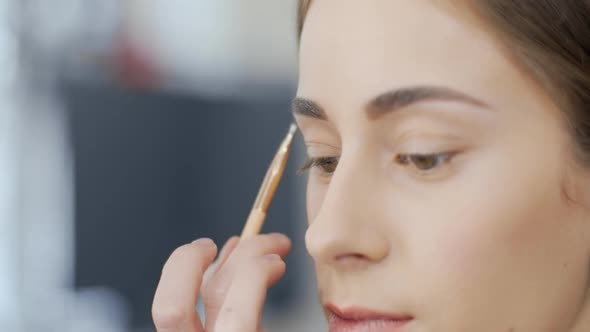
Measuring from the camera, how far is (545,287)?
621 millimetres

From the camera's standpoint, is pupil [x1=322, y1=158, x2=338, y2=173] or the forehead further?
pupil [x1=322, y1=158, x2=338, y2=173]

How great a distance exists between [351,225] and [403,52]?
0.15 meters

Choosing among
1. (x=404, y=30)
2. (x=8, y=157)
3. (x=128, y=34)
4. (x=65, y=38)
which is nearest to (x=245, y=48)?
(x=128, y=34)

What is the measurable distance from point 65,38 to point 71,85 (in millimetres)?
191

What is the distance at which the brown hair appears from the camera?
0.62m

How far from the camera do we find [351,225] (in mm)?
617

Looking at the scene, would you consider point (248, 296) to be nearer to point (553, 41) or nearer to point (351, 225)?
point (351, 225)

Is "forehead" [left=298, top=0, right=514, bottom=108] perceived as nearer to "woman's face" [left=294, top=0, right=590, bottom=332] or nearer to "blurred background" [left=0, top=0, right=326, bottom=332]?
"woman's face" [left=294, top=0, right=590, bottom=332]

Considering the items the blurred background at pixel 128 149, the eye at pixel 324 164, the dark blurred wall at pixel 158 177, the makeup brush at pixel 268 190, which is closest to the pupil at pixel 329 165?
the eye at pixel 324 164

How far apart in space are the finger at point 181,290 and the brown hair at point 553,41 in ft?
1.12

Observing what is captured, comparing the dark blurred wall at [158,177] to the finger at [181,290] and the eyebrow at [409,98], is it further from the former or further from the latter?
the eyebrow at [409,98]

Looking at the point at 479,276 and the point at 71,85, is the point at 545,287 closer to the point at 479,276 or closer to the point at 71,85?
the point at 479,276

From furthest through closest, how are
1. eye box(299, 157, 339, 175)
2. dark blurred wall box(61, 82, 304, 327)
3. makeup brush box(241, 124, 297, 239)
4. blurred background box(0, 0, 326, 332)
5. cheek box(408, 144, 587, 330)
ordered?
dark blurred wall box(61, 82, 304, 327) → blurred background box(0, 0, 326, 332) → makeup brush box(241, 124, 297, 239) → eye box(299, 157, 339, 175) → cheek box(408, 144, 587, 330)

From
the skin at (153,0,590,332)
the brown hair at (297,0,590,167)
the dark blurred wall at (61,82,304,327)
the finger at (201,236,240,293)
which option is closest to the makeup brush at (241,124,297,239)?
the finger at (201,236,240,293)
